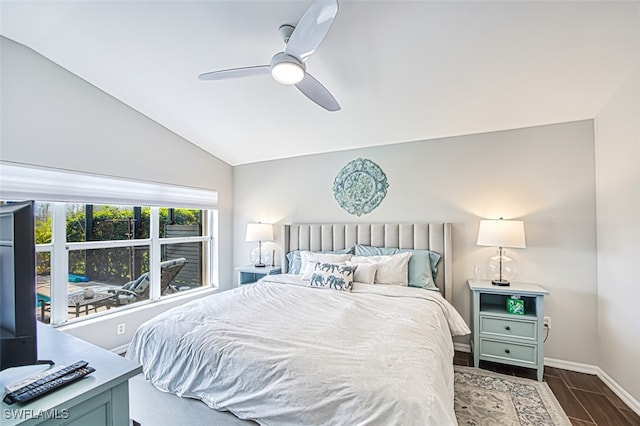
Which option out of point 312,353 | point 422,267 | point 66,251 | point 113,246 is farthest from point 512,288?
point 66,251

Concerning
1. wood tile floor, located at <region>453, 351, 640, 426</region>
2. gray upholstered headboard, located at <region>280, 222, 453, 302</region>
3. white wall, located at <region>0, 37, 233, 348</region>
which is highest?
white wall, located at <region>0, 37, 233, 348</region>

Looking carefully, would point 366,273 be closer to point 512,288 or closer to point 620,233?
point 512,288

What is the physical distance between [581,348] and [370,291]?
6.77 feet

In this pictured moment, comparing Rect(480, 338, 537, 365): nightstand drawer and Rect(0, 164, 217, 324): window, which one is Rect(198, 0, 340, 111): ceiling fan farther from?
Rect(480, 338, 537, 365): nightstand drawer

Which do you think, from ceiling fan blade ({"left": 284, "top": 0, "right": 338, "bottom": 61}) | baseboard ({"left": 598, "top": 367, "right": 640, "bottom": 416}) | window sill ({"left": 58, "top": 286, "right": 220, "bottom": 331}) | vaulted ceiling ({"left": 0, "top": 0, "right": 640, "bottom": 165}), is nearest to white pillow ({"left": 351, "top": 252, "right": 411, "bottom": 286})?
vaulted ceiling ({"left": 0, "top": 0, "right": 640, "bottom": 165})

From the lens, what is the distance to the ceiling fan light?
1800mm

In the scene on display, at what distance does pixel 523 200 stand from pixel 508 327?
127 cm

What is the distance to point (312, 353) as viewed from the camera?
1.51 m

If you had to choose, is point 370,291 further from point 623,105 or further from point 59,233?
point 59,233

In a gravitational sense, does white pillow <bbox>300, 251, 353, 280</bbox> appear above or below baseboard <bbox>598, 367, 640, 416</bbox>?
above

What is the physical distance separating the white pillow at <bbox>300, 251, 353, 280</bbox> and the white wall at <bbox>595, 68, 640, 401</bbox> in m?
2.33

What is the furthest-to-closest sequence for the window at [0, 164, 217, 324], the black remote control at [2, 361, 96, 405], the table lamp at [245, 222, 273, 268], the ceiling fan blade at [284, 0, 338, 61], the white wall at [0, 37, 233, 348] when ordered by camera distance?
the table lamp at [245, 222, 273, 268]
the window at [0, 164, 217, 324]
the white wall at [0, 37, 233, 348]
the ceiling fan blade at [284, 0, 338, 61]
the black remote control at [2, 361, 96, 405]

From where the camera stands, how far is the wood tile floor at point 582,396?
82.5 inches

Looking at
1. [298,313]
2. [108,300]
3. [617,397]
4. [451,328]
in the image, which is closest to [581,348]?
[617,397]
